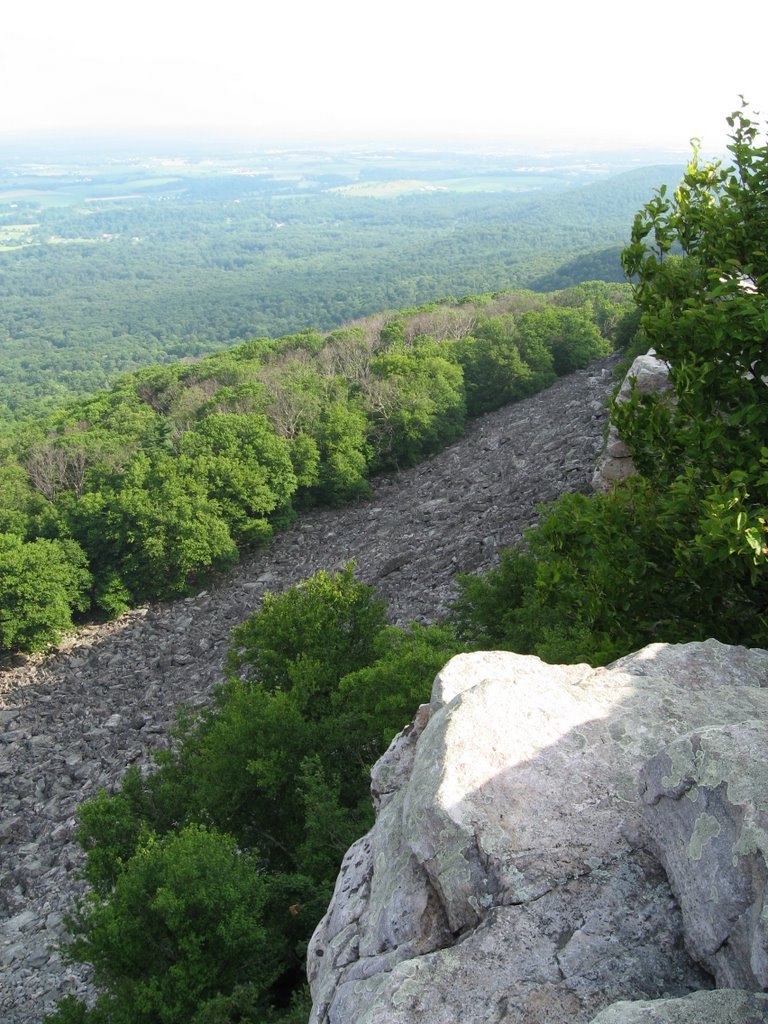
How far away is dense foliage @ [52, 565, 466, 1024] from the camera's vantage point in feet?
44.8

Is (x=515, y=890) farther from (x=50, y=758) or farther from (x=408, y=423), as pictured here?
(x=408, y=423)

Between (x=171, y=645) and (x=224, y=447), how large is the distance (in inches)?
617

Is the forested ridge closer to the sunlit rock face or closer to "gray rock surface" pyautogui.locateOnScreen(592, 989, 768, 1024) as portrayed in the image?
the sunlit rock face

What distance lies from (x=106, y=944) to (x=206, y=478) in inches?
1415

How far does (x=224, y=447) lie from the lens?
166 ft

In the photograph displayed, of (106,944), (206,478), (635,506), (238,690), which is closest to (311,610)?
(238,690)

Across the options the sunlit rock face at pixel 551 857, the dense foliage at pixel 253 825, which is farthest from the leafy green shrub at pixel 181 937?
the sunlit rock face at pixel 551 857

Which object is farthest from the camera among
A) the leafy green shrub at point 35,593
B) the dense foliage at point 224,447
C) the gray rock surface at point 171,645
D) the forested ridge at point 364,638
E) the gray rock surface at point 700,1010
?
the dense foliage at point 224,447

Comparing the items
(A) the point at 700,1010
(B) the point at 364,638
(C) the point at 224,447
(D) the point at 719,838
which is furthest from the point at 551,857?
(C) the point at 224,447

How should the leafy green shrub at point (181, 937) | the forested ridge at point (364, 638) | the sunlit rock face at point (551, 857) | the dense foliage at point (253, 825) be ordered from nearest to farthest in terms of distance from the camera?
the sunlit rock face at point (551, 857) → the forested ridge at point (364, 638) → the leafy green shrub at point (181, 937) → the dense foliage at point (253, 825)

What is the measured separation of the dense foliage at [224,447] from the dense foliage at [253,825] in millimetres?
22093

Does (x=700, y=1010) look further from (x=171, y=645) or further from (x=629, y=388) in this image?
(x=171, y=645)

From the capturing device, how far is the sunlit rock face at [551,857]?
602 cm

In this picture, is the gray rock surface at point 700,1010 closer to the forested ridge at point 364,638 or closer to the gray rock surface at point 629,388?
the forested ridge at point 364,638
